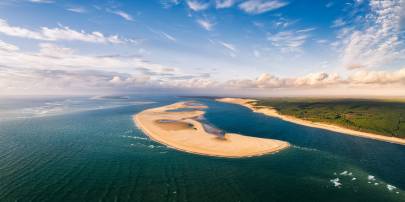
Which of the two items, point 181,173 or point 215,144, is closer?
point 181,173

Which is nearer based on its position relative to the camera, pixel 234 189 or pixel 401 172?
pixel 234 189

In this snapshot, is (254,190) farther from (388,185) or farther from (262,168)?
(388,185)

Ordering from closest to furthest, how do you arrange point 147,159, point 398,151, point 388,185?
point 388,185, point 147,159, point 398,151

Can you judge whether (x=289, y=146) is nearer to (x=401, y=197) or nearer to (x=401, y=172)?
(x=401, y=172)

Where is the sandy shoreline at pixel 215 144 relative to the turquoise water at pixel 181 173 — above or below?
above

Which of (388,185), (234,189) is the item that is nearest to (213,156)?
(234,189)

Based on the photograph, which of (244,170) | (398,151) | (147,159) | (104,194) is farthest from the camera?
(398,151)

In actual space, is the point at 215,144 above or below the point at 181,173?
above

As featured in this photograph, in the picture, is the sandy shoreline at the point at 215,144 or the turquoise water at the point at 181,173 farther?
the sandy shoreline at the point at 215,144

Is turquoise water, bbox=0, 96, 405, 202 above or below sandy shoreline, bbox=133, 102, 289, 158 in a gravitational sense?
below

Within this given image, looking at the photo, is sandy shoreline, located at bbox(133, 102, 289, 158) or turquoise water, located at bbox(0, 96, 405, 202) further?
sandy shoreline, located at bbox(133, 102, 289, 158)

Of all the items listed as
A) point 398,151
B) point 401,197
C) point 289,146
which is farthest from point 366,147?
point 401,197
